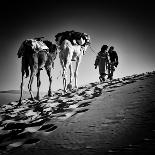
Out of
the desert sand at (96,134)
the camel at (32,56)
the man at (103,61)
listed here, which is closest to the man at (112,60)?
the man at (103,61)

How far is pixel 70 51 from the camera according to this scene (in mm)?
8766

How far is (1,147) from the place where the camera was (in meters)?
2.58

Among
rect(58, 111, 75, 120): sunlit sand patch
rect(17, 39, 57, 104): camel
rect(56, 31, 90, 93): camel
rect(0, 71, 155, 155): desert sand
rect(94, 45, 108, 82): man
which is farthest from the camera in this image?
rect(94, 45, 108, 82): man

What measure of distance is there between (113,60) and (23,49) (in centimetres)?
561

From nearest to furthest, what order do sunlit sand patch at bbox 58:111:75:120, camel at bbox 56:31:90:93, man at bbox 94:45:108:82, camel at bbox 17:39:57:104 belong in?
sunlit sand patch at bbox 58:111:75:120
camel at bbox 17:39:57:104
camel at bbox 56:31:90:93
man at bbox 94:45:108:82

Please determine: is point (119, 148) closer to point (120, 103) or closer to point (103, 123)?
point (103, 123)

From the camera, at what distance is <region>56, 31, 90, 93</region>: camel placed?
8.59 m

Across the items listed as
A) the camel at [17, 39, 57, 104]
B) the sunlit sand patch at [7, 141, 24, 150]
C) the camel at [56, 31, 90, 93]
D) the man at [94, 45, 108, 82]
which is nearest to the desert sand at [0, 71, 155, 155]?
the sunlit sand patch at [7, 141, 24, 150]

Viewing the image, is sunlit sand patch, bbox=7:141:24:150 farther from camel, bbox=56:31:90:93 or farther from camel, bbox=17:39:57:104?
camel, bbox=56:31:90:93

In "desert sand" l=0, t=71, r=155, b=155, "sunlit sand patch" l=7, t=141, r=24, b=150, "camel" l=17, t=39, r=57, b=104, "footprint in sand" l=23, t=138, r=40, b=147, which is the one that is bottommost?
"sunlit sand patch" l=7, t=141, r=24, b=150

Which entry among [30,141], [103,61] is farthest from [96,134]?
[103,61]

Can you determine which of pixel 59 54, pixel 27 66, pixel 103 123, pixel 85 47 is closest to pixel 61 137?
pixel 103 123

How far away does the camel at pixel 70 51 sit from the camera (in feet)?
28.2

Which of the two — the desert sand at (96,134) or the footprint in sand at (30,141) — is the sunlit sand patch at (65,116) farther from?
the footprint in sand at (30,141)
